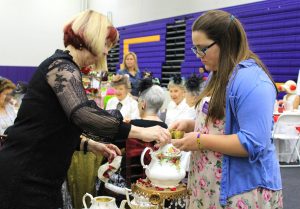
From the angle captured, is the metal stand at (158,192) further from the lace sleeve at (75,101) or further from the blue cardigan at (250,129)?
the lace sleeve at (75,101)

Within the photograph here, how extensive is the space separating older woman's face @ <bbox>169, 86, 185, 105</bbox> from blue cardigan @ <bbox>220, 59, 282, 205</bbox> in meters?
3.15

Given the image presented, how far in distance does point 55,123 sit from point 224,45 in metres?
0.66

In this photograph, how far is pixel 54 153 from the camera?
1.29m

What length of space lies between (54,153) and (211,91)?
628 mm

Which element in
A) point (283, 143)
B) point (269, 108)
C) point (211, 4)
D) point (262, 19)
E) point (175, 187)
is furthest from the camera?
point (211, 4)

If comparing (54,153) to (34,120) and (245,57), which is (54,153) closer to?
(34,120)

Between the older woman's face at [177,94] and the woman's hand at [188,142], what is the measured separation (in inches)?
122

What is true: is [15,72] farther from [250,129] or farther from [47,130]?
[250,129]

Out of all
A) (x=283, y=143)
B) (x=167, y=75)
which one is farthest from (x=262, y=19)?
(x=167, y=75)

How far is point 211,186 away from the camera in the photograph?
1.40 metres

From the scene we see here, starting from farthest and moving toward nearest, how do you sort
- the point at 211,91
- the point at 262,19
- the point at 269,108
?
the point at 262,19, the point at 211,91, the point at 269,108

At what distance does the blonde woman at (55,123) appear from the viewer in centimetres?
120

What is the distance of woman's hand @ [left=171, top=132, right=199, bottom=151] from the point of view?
135cm

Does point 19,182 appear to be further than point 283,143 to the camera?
No
